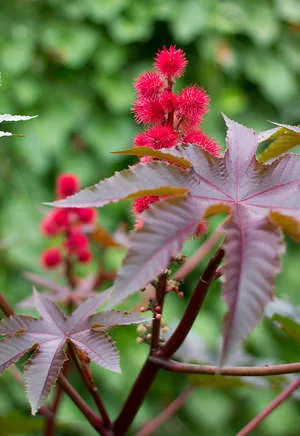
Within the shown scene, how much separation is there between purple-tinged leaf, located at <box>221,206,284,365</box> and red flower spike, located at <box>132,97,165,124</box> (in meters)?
0.13

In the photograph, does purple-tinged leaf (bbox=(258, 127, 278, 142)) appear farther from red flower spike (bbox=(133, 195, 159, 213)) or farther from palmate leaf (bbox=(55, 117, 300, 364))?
red flower spike (bbox=(133, 195, 159, 213))

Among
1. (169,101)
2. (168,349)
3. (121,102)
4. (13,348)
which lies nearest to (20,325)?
(13,348)

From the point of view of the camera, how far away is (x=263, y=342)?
82.9 inches

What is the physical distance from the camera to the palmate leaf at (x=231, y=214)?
1.25 feet

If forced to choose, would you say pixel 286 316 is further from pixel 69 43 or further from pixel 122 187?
pixel 69 43

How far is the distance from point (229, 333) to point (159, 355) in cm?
21

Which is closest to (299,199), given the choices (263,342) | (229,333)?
(229,333)

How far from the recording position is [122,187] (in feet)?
1.50

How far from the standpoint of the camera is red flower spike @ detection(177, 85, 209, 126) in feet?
1.75

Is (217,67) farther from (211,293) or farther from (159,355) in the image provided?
(159,355)

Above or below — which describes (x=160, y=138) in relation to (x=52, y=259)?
above

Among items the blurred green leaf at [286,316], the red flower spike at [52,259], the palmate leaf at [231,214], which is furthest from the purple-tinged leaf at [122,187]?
the red flower spike at [52,259]

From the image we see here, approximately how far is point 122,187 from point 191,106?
119 mm

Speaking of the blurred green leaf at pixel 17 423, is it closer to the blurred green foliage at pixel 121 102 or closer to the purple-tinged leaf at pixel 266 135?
the purple-tinged leaf at pixel 266 135
